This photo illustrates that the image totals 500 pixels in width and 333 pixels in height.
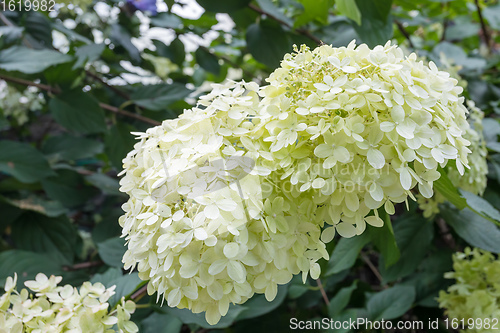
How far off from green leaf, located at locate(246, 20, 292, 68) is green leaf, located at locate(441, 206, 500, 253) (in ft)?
1.89

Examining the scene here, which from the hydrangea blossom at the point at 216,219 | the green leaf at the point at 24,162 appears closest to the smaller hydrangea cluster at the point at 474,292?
the hydrangea blossom at the point at 216,219

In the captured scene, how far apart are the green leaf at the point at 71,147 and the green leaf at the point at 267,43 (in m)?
0.57

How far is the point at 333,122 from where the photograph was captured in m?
0.43

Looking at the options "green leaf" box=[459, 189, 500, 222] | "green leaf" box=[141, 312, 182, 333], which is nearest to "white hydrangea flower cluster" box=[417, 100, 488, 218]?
"green leaf" box=[459, 189, 500, 222]

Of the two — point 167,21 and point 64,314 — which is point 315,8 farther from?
point 64,314

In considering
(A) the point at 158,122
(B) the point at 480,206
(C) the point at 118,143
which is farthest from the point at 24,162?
(B) the point at 480,206

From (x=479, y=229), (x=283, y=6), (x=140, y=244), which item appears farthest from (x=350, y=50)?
(x=283, y=6)

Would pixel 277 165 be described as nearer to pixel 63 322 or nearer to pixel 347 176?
pixel 347 176

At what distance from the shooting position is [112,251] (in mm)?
864

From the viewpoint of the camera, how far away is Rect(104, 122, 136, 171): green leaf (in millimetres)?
1070

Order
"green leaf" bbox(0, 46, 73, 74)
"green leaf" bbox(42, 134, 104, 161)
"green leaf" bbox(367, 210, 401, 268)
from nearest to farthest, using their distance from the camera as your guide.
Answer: "green leaf" bbox(367, 210, 401, 268) < "green leaf" bbox(0, 46, 73, 74) < "green leaf" bbox(42, 134, 104, 161)

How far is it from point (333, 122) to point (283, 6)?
3.57 ft

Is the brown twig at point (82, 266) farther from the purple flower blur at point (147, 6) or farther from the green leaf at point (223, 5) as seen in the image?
the purple flower blur at point (147, 6)

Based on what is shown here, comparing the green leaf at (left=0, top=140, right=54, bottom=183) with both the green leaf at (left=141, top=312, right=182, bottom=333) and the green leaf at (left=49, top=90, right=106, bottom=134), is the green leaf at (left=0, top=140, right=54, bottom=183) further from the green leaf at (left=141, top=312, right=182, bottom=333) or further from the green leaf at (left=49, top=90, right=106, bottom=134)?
the green leaf at (left=141, top=312, right=182, bottom=333)
